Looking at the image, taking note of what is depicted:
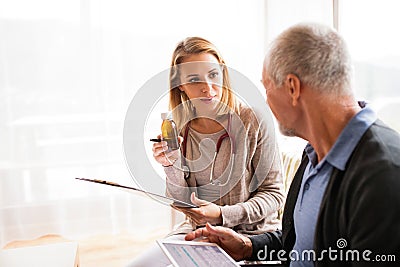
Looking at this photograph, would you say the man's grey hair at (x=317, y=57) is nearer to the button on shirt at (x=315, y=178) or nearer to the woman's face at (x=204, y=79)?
the button on shirt at (x=315, y=178)

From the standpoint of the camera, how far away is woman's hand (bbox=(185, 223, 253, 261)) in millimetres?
1312

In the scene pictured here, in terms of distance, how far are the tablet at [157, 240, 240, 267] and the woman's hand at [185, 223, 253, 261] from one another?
0.16 ft

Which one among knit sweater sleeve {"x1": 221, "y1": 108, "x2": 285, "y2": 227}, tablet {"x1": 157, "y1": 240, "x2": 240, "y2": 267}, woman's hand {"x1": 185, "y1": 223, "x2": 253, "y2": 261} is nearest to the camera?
tablet {"x1": 157, "y1": 240, "x2": 240, "y2": 267}

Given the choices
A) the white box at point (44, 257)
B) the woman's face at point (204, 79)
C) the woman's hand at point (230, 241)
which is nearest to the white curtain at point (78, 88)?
the white box at point (44, 257)

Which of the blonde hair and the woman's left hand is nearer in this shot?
the woman's left hand

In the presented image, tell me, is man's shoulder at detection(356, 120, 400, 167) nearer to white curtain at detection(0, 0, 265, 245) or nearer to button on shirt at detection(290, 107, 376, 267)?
button on shirt at detection(290, 107, 376, 267)

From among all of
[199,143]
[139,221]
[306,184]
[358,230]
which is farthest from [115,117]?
[358,230]

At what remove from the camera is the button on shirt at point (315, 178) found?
0.92 meters

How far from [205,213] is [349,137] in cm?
62

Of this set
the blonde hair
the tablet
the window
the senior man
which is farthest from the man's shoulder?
the window

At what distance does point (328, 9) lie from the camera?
219 centimetres

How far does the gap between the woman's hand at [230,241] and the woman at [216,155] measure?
10 cm

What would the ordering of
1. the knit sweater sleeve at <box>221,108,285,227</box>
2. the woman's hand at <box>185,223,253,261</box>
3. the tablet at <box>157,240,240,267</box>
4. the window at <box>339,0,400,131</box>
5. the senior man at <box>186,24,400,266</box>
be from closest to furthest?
1. the senior man at <box>186,24,400,266</box>
2. the tablet at <box>157,240,240,267</box>
3. the woman's hand at <box>185,223,253,261</box>
4. the knit sweater sleeve at <box>221,108,285,227</box>
5. the window at <box>339,0,400,131</box>

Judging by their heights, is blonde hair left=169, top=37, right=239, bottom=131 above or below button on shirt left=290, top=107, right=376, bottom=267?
above
